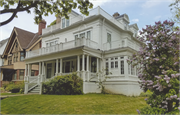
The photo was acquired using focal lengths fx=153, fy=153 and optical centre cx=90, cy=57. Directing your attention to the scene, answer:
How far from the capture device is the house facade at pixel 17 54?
26.6 meters

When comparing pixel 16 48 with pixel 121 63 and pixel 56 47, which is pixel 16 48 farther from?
pixel 121 63

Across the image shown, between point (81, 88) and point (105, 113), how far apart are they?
22.2 feet

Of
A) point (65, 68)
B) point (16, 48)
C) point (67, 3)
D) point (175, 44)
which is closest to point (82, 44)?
point (65, 68)

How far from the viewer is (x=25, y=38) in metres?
29.2

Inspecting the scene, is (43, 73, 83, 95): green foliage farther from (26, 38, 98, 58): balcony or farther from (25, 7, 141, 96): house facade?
(26, 38, 98, 58): balcony

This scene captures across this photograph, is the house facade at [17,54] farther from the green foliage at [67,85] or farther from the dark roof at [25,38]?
the green foliage at [67,85]

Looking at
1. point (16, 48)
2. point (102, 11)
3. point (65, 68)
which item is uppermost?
point (102, 11)

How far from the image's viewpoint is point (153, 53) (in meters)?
5.52

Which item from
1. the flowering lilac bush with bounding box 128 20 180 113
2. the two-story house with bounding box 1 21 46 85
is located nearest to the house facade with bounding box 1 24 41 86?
the two-story house with bounding box 1 21 46 85

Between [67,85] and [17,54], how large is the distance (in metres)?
18.4

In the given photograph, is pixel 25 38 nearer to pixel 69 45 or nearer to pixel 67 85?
pixel 69 45

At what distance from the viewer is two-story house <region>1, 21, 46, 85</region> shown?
26.6 meters

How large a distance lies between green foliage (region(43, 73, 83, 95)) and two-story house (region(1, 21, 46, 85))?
1440cm

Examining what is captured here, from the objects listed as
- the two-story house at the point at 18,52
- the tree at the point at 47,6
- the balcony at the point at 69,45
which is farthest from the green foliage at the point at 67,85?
the two-story house at the point at 18,52
